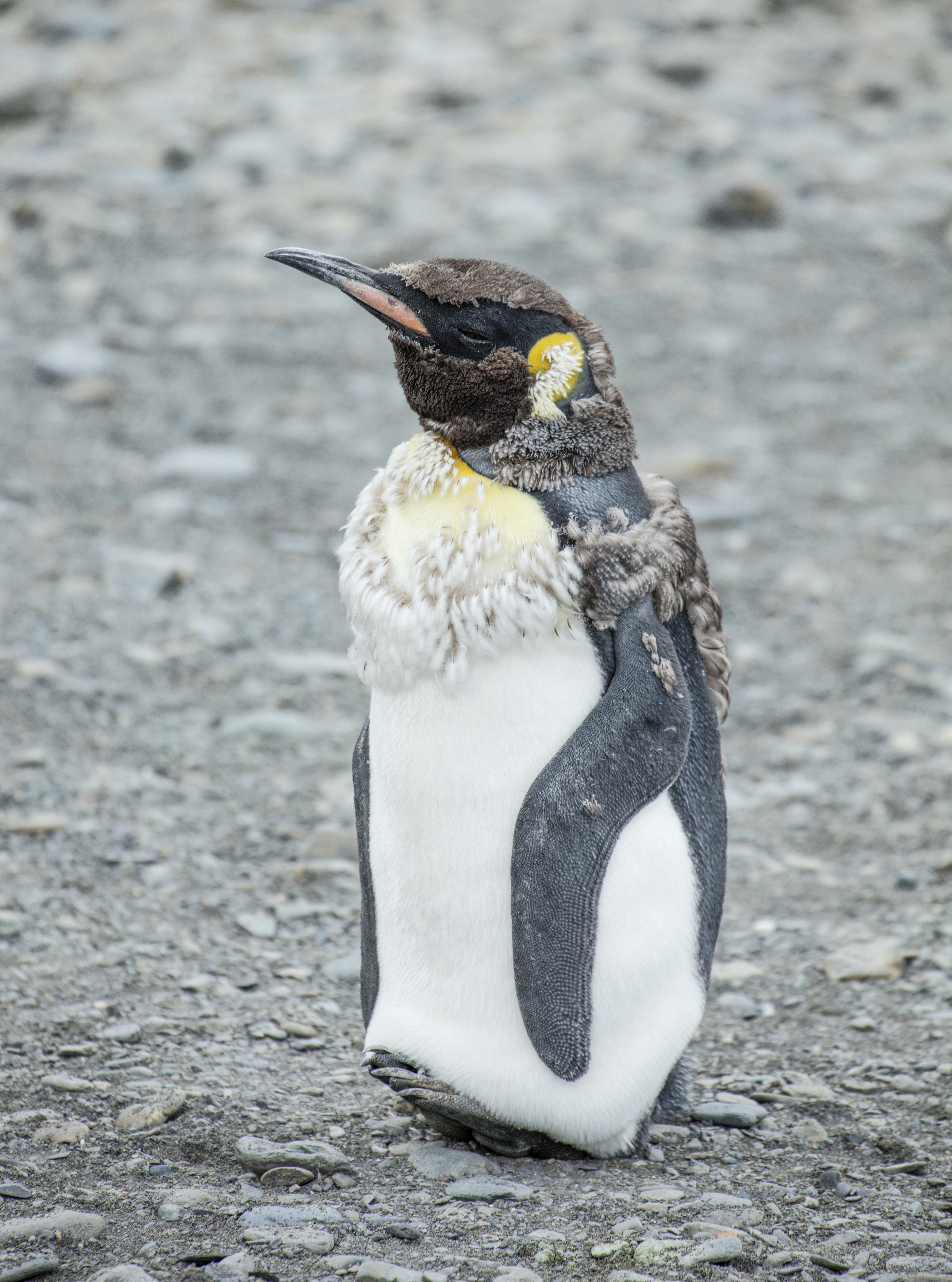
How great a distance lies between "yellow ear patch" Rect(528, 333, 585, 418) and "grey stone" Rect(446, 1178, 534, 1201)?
3.39ft

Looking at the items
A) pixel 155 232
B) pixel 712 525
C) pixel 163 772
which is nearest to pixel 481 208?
pixel 155 232

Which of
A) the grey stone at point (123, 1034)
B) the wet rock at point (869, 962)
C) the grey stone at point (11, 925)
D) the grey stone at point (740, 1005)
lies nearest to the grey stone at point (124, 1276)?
the grey stone at point (123, 1034)

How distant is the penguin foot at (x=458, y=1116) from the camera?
196 centimetres

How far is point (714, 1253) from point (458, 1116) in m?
0.41

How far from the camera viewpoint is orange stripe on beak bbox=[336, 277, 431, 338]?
6.35 feet

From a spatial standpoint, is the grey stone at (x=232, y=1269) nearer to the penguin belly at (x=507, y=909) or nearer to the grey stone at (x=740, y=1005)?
the penguin belly at (x=507, y=909)

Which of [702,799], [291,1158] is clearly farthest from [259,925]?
[702,799]

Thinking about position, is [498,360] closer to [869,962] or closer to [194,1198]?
[194,1198]

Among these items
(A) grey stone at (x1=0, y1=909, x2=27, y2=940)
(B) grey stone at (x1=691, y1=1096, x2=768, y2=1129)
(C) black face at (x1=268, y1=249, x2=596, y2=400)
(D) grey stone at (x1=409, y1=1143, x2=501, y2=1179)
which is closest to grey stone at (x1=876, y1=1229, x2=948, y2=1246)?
(B) grey stone at (x1=691, y1=1096, x2=768, y2=1129)

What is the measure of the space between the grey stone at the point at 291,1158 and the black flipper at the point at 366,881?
0.76ft

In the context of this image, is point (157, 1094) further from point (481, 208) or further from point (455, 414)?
point (481, 208)

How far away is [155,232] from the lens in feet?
22.1

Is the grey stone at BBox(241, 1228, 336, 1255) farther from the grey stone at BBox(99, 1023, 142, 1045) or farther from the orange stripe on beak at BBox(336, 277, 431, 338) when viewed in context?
the orange stripe on beak at BBox(336, 277, 431, 338)

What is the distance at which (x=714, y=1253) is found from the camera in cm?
172
